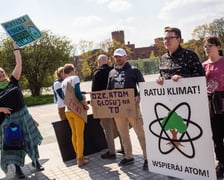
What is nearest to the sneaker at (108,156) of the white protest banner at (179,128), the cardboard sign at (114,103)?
the cardboard sign at (114,103)

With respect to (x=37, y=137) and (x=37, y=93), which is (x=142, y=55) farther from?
(x=37, y=137)

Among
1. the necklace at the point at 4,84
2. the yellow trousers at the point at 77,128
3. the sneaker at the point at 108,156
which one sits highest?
the necklace at the point at 4,84

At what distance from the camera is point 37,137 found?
584 centimetres

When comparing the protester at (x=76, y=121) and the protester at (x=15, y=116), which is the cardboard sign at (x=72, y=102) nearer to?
the protester at (x=76, y=121)

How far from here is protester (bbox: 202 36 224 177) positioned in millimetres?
4117

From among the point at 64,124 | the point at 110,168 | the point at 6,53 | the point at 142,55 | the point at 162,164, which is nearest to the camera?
the point at 162,164

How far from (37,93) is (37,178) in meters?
24.1

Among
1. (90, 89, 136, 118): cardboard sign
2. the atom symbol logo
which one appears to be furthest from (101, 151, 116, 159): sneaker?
the atom symbol logo

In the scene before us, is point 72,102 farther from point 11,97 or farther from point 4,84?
point 4,84

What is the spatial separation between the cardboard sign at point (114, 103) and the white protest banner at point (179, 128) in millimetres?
Answer: 679

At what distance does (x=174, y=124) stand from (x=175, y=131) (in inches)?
3.6

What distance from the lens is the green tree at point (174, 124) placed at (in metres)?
3.96

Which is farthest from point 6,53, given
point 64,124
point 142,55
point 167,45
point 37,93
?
point 142,55

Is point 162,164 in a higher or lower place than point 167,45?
lower
